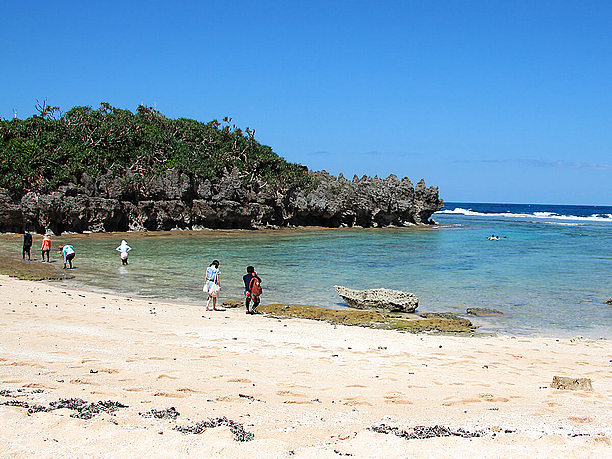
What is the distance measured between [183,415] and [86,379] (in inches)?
73.9

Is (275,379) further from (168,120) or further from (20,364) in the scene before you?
(168,120)

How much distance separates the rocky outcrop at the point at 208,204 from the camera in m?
39.2

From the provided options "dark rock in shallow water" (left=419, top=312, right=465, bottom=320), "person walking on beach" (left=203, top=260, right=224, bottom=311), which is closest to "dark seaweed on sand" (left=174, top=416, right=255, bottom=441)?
"person walking on beach" (left=203, top=260, right=224, bottom=311)

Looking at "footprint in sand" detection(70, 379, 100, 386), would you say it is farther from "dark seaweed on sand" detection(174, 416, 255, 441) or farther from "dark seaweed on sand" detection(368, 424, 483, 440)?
"dark seaweed on sand" detection(368, 424, 483, 440)

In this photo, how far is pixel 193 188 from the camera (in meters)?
48.3

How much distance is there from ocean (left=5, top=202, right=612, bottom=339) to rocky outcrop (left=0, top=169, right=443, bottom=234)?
3210mm

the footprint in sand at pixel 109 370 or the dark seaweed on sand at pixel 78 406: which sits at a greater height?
the dark seaweed on sand at pixel 78 406

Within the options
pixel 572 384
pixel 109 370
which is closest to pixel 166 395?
pixel 109 370

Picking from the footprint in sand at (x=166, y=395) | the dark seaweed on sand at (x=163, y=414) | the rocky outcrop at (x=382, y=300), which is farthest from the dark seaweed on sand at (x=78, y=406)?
the rocky outcrop at (x=382, y=300)

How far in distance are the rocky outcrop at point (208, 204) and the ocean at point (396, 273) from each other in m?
3.21

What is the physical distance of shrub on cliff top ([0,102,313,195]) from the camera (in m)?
41.5

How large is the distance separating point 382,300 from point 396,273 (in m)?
8.91

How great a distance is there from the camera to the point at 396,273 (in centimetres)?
2397

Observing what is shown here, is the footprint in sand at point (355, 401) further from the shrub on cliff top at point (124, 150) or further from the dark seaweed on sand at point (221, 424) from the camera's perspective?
the shrub on cliff top at point (124, 150)
